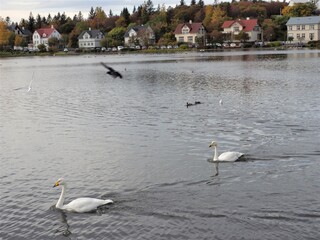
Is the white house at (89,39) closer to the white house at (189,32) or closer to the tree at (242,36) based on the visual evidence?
the white house at (189,32)

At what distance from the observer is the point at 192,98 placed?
33.8 m

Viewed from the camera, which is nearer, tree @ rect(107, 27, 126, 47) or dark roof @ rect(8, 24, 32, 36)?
tree @ rect(107, 27, 126, 47)

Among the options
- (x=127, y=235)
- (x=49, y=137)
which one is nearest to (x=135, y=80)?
(x=49, y=137)

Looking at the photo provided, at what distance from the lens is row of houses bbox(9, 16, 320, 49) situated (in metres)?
138

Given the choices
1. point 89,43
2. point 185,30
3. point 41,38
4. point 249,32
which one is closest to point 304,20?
point 249,32

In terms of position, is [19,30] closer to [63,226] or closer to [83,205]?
[83,205]

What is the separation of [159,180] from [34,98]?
24696 mm

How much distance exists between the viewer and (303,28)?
138m

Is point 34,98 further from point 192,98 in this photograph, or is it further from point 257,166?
point 257,166

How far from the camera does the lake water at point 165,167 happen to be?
12.1 meters

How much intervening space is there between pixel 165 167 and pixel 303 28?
131m

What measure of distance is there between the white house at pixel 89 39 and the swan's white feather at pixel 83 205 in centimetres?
15712

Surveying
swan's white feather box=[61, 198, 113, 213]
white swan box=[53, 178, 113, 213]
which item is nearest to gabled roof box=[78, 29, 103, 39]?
white swan box=[53, 178, 113, 213]

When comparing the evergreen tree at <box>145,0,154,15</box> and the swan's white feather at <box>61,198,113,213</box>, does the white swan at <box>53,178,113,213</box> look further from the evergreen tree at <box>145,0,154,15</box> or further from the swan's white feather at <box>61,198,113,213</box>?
the evergreen tree at <box>145,0,154,15</box>
